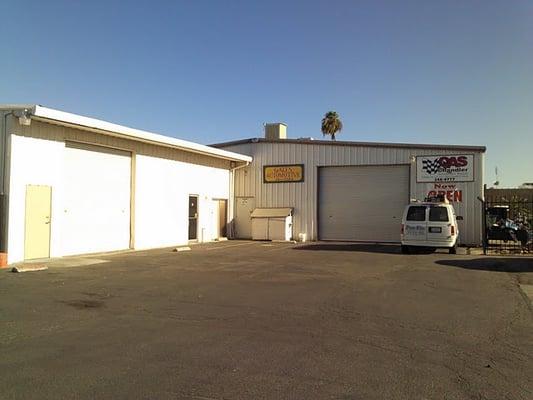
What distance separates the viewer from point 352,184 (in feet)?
88.6

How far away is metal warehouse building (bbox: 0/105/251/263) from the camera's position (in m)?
15.3

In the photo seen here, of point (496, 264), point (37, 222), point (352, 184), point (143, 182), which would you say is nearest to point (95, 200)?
point (37, 222)

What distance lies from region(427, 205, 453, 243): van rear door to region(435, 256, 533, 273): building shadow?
1605 millimetres

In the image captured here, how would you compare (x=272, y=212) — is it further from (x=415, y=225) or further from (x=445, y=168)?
(x=415, y=225)

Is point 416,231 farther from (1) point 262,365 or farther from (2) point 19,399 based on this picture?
(2) point 19,399

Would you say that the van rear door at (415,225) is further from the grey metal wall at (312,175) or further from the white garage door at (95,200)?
the white garage door at (95,200)

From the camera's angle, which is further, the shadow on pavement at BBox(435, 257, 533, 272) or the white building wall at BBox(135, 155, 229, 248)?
the white building wall at BBox(135, 155, 229, 248)

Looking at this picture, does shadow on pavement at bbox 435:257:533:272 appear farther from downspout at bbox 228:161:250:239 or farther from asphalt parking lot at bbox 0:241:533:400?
downspout at bbox 228:161:250:239

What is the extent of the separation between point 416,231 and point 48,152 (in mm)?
13471

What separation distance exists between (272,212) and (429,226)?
1061 centimetres

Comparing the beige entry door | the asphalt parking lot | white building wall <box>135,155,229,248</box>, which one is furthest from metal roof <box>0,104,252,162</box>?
the asphalt parking lot

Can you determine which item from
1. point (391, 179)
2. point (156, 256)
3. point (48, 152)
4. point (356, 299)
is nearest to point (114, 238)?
point (156, 256)

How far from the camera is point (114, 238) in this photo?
19766 millimetres

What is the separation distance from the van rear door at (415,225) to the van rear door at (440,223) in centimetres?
25
